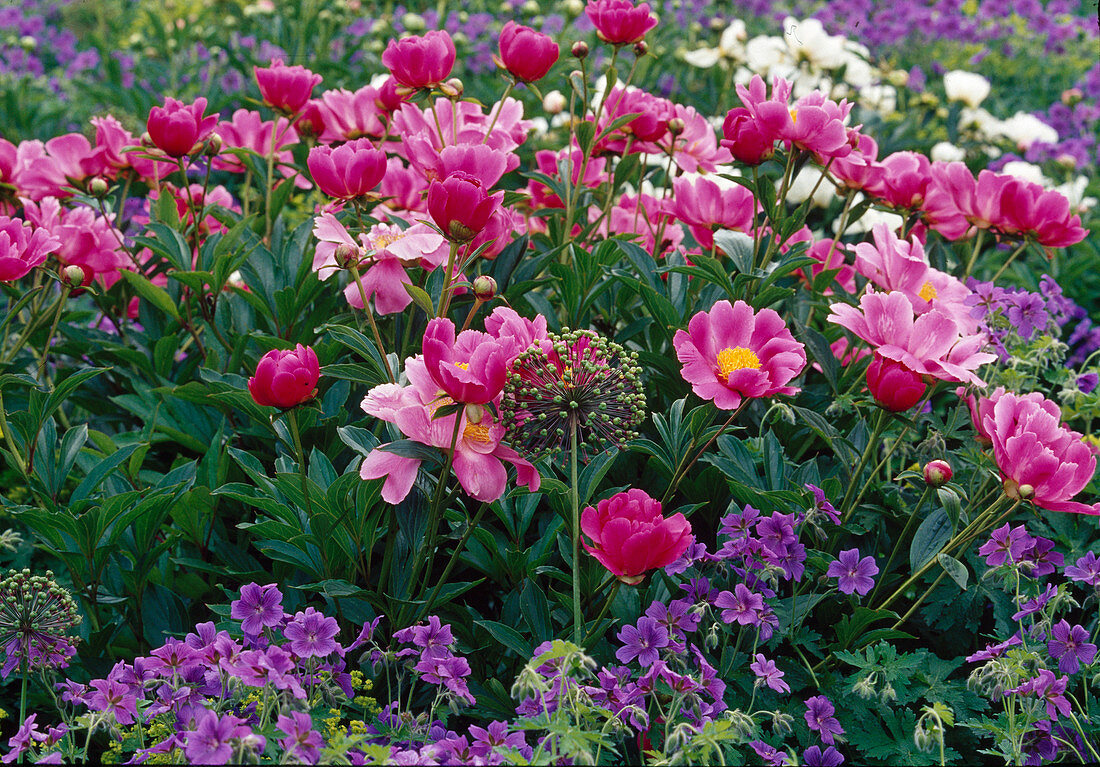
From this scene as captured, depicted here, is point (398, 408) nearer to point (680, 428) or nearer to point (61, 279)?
point (680, 428)

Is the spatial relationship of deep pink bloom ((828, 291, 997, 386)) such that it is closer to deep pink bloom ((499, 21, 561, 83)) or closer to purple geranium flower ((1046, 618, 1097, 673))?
purple geranium flower ((1046, 618, 1097, 673))

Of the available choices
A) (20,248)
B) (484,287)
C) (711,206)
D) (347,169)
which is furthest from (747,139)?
(20,248)

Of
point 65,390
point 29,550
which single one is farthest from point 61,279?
point 29,550

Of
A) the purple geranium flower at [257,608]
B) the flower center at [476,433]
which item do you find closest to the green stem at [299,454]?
the purple geranium flower at [257,608]

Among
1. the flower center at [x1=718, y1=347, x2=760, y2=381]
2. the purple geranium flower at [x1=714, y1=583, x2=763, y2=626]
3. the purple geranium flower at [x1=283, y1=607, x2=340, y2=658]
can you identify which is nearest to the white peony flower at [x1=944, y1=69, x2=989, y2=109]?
the flower center at [x1=718, y1=347, x2=760, y2=381]

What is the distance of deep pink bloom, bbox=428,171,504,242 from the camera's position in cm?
137

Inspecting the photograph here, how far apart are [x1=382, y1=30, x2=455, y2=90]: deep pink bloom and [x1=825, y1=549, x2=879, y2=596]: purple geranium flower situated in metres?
1.13

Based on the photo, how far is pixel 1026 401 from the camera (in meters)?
1.50

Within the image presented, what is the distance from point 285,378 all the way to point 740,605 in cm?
77

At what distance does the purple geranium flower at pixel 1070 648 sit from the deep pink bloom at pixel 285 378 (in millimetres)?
1205

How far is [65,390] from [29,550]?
1.73ft

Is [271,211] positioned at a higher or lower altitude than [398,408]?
lower

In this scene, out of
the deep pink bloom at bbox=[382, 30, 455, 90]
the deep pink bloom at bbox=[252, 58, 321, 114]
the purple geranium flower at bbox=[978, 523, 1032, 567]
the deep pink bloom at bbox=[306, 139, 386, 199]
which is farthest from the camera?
the deep pink bloom at bbox=[252, 58, 321, 114]

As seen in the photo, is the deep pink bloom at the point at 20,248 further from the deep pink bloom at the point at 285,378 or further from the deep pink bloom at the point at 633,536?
the deep pink bloom at the point at 633,536
